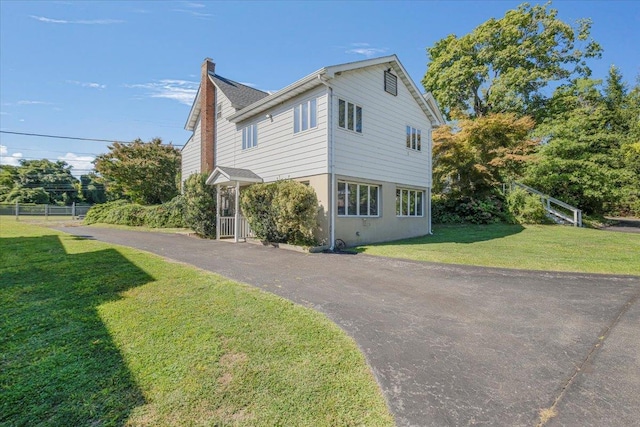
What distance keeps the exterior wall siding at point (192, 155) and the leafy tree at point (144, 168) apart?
7.36 metres

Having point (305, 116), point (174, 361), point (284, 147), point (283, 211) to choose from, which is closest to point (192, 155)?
point (284, 147)

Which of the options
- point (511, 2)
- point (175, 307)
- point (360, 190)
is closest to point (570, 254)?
point (360, 190)

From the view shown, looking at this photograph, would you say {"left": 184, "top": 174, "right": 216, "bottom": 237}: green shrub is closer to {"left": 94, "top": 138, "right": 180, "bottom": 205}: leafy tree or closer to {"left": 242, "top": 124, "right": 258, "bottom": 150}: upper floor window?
{"left": 242, "top": 124, "right": 258, "bottom": 150}: upper floor window

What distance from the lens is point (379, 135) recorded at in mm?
13156

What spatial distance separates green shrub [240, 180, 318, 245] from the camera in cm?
1046

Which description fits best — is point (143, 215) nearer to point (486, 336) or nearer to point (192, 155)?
point (192, 155)

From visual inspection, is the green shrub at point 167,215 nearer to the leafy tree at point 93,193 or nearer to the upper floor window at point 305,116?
the upper floor window at point 305,116

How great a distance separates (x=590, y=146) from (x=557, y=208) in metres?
5.06

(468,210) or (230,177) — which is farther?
(468,210)

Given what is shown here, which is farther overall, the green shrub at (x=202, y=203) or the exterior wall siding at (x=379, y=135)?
the green shrub at (x=202, y=203)

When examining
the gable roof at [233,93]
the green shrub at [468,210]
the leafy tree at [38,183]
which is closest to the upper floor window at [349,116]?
the gable roof at [233,93]

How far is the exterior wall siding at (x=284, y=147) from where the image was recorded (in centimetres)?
1116

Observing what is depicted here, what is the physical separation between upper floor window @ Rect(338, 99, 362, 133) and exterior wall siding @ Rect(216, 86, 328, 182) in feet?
2.55

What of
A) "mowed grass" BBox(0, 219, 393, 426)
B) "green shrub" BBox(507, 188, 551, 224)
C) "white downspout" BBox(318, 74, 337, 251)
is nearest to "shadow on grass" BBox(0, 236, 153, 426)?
"mowed grass" BBox(0, 219, 393, 426)
